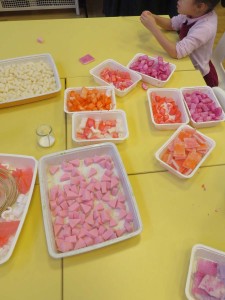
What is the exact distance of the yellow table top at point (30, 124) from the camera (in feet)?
3.80

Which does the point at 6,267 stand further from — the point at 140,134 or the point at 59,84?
the point at 59,84

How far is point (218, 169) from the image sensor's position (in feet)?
3.69

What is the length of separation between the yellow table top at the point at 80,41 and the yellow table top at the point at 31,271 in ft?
2.88

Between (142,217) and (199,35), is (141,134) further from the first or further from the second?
(199,35)

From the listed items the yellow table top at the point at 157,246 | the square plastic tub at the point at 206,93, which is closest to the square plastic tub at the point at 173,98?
the square plastic tub at the point at 206,93

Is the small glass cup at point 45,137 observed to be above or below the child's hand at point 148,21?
below

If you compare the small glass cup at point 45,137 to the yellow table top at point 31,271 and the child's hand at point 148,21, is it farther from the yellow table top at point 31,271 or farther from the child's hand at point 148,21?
the child's hand at point 148,21

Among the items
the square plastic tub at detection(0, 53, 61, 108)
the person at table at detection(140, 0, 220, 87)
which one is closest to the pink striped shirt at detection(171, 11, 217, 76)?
the person at table at detection(140, 0, 220, 87)

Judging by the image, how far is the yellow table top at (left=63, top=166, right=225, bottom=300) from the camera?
84 centimetres

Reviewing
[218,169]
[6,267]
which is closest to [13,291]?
[6,267]

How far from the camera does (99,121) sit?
125 centimetres

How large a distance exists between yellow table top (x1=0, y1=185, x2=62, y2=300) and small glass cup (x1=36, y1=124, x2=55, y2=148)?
35 centimetres

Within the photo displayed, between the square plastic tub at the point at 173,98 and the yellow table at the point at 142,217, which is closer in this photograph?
the yellow table at the point at 142,217

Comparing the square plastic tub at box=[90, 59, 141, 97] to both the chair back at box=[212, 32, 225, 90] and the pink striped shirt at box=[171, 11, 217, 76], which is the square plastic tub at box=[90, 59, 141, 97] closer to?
the pink striped shirt at box=[171, 11, 217, 76]
